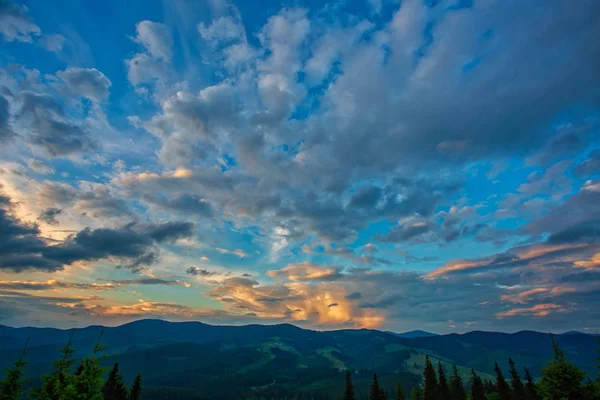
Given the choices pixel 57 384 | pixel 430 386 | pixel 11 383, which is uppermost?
pixel 57 384

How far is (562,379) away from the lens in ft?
99.2

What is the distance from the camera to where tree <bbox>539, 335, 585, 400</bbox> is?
98.3ft

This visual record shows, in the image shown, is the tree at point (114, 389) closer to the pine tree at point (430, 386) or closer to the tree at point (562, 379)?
the tree at point (562, 379)

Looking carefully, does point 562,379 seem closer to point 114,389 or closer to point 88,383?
point 88,383

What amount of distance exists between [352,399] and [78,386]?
280 feet

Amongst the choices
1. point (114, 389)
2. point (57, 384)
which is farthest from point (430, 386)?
point (57, 384)

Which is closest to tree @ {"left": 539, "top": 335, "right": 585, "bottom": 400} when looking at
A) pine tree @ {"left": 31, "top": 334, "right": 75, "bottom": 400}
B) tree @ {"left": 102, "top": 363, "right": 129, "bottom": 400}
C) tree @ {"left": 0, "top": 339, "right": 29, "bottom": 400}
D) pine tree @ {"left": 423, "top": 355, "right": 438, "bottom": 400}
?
pine tree @ {"left": 31, "top": 334, "right": 75, "bottom": 400}

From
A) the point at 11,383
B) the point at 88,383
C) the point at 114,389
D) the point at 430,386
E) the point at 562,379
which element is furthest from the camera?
the point at 430,386

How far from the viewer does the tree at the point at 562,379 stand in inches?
1180

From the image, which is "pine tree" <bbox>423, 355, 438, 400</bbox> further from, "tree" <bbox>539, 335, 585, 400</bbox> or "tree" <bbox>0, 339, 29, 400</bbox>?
"tree" <bbox>0, 339, 29, 400</bbox>

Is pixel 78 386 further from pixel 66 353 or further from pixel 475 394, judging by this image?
pixel 475 394

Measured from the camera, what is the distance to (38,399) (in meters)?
32.7

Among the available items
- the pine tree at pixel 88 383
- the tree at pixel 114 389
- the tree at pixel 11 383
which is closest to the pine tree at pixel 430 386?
the tree at pixel 114 389

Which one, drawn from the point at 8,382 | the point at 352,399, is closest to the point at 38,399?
the point at 8,382
